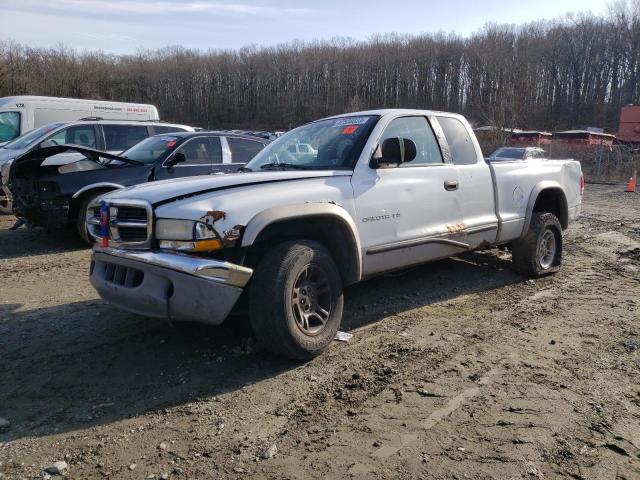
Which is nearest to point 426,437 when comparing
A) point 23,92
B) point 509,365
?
point 509,365

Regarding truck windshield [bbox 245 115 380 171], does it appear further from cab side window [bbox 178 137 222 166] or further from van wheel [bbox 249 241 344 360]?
cab side window [bbox 178 137 222 166]

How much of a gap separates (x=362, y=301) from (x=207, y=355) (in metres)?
1.93

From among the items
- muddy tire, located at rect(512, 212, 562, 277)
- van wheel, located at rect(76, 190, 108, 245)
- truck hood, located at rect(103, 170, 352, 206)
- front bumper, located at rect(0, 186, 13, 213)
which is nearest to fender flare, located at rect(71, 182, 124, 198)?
van wheel, located at rect(76, 190, 108, 245)

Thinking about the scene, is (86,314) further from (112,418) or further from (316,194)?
(316,194)

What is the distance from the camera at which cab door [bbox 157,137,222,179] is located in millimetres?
7992

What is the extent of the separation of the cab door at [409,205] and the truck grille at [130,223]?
1.63 meters

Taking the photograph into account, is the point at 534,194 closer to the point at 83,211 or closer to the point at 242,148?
the point at 242,148

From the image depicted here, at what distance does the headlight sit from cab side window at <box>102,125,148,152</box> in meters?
7.30

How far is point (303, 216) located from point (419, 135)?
1982 mm

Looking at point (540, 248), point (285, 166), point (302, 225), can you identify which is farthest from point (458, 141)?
point (302, 225)

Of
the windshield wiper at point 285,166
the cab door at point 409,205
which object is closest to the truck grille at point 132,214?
the windshield wiper at point 285,166

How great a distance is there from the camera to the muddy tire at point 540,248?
6.28 metres

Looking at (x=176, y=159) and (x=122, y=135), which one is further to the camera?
(x=122, y=135)

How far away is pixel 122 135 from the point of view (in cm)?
1023
